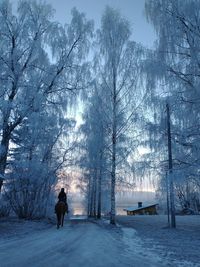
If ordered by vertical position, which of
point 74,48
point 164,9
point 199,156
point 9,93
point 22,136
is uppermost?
point 74,48

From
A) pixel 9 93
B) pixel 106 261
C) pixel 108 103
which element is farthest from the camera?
pixel 108 103

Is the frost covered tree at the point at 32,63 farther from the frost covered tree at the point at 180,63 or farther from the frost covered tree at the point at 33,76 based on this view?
the frost covered tree at the point at 180,63

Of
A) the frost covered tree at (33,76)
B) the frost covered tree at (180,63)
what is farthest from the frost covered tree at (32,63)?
the frost covered tree at (180,63)

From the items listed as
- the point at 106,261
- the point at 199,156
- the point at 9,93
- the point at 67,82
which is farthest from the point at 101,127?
the point at 106,261

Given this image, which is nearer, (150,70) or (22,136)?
(150,70)

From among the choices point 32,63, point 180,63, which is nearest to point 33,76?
point 32,63

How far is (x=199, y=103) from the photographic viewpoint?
926 cm

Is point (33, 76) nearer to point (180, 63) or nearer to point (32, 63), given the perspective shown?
point (32, 63)

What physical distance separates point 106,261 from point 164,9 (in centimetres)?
938

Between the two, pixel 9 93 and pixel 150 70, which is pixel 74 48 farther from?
pixel 150 70

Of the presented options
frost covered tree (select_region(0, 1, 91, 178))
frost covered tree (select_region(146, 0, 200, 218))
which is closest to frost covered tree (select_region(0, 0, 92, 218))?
frost covered tree (select_region(0, 1, 91, 178))

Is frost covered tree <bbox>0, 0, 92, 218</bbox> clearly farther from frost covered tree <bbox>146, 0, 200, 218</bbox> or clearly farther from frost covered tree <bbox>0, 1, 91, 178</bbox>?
frost covered tree <bbox>146, 0, 200, 218</bbox>

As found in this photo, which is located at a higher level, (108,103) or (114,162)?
(108,103)

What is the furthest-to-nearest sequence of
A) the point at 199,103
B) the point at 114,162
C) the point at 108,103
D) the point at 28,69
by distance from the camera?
the point at 108,103 < the point at 114,162 < the point at 28,69 < the point at 199,103
